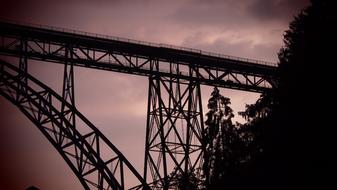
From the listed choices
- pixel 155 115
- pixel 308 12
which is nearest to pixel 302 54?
pixel 308 12

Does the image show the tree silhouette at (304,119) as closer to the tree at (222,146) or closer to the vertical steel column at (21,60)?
the tree at (222,146)

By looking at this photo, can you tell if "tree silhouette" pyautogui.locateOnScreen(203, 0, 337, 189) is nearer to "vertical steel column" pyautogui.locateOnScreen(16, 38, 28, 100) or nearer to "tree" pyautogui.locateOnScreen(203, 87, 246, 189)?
"tree" pyautogui.locateOnScreen(203, 87, 246, 189)

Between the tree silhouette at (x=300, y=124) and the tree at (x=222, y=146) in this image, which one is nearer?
the tree silhouette at (x=300, y=124)

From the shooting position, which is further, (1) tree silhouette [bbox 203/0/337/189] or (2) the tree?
(2) the tree

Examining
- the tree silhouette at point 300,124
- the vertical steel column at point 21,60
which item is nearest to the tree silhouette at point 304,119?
the tree silhouette at point 300,124

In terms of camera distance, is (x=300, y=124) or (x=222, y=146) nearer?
(x=300, y=124)

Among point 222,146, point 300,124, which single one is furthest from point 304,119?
point 222,146

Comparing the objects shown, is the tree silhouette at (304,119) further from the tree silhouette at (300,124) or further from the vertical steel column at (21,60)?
the vertical steel column at (21,60)

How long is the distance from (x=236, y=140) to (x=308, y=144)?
4.73 m

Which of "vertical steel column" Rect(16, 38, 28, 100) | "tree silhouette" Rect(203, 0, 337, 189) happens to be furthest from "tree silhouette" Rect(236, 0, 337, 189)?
"vertical steel column" Rect(16, 38, 28, 100)

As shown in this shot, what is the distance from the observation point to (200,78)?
25125 mm

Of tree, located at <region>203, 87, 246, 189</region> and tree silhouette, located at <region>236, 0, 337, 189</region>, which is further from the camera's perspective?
tree, located at <region>203, 87, 246, 189</region>

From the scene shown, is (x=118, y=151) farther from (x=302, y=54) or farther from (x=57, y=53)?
(x=302, y=54)

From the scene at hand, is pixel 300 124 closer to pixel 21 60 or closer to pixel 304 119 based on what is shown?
pixel 304 119
